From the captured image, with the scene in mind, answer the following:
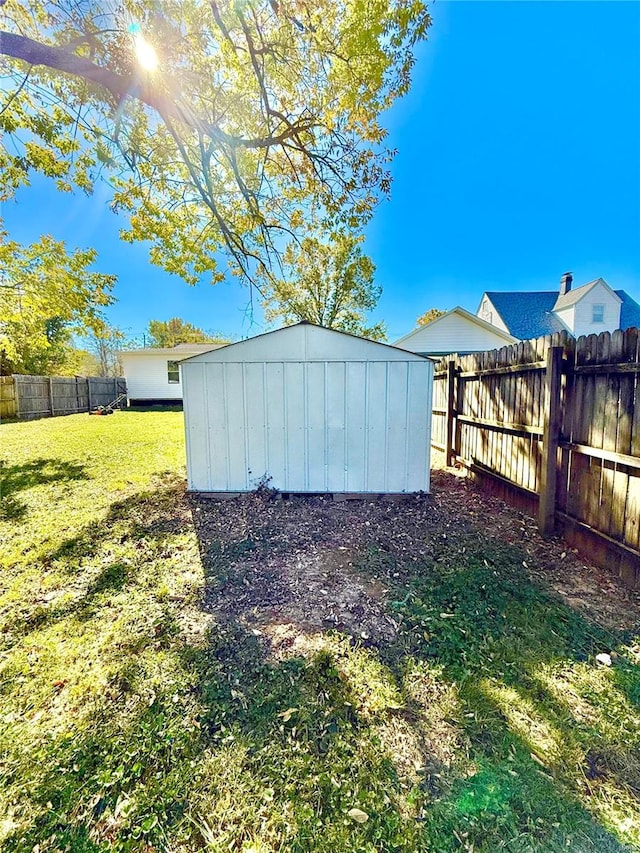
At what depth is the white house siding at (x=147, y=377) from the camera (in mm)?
19938

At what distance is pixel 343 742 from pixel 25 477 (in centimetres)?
679

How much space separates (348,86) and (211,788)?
675 centimetres

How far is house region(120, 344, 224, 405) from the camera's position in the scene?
65.3ft

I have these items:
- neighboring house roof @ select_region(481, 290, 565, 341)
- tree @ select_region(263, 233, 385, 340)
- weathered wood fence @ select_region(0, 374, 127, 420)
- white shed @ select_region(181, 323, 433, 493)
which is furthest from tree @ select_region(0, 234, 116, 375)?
neighboring house roof @ select_region(481, 290, 565, 341)

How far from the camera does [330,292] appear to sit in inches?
655

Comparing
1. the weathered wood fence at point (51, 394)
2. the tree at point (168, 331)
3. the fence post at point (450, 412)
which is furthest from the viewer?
the tree at point (168, 331)

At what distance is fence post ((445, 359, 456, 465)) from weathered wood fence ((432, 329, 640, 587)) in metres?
1.11

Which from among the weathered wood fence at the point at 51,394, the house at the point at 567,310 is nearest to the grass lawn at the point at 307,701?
the weathered wood fence at the point at 51,394

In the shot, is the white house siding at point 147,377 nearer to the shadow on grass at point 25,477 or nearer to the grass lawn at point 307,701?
the shadow on grass at point 25,477

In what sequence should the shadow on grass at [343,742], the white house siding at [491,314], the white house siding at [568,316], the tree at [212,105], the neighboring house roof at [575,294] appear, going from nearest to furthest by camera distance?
the shadow on grass at [343,742]
the tree at [212,105]
the neighboring house roof at [575,294]
the white house siding at [568,316]
the white house siding at [491,314]

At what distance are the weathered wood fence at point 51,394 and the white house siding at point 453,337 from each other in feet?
52.4

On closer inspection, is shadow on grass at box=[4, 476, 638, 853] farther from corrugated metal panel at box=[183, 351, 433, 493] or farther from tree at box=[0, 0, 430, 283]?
tree at box=[0, 0, 430, 283]

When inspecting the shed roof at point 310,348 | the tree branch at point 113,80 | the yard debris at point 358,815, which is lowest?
the yard debris at point 358,815

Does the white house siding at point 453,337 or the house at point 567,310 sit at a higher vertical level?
the house at point 567,310
